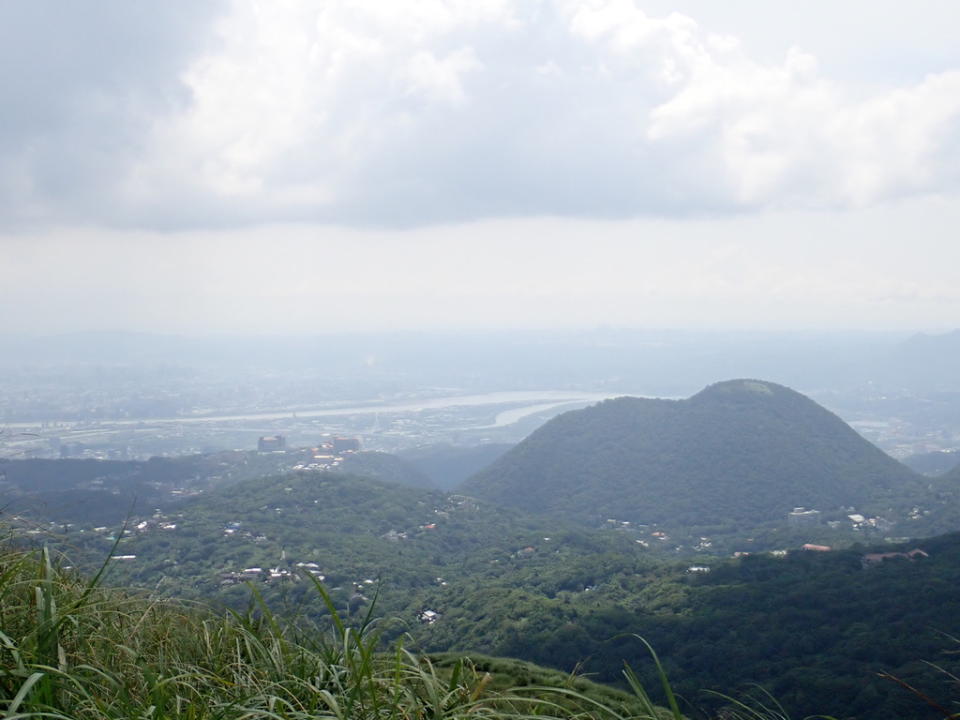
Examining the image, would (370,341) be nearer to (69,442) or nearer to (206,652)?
(69,442)

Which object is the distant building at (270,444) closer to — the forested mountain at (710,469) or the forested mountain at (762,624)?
the forested mountain at (710,469)

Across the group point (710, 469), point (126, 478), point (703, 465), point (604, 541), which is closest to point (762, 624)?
point (604, 541)

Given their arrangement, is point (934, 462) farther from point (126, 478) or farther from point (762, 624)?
point (126, 478)

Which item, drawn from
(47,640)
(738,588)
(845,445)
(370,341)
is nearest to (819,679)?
(738,588)

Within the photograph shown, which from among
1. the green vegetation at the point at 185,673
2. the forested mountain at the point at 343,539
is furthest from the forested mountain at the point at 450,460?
the green vegetation at the point at 185,673

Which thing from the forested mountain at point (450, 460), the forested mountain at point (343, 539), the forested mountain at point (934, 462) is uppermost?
the forested mountain at point (343, 539)
